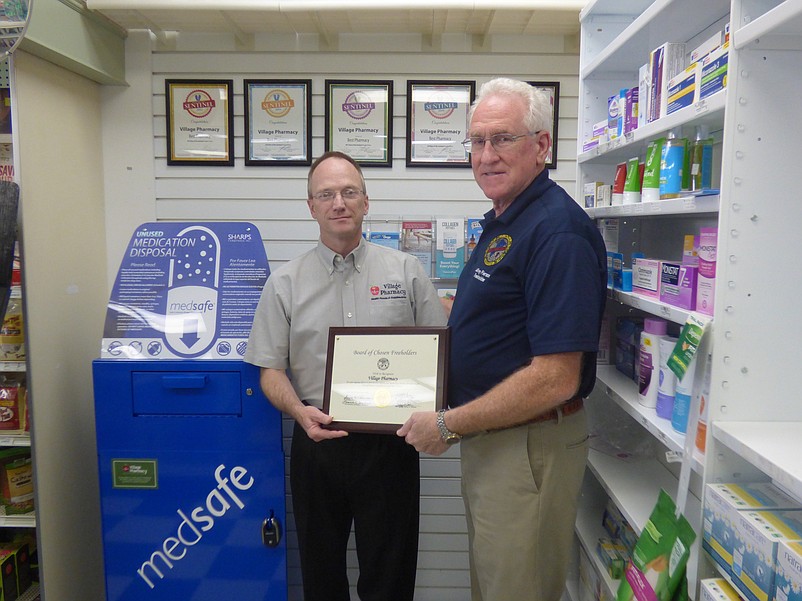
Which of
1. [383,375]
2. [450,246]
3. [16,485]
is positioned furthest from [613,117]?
[16,485]

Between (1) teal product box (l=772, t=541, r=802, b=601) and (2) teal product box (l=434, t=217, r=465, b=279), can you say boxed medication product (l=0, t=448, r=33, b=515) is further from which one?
(1) teal product box (l=772, t=541, r=802, b=601)

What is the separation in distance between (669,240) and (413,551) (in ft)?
5.46

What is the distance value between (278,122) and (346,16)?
25.7 inches

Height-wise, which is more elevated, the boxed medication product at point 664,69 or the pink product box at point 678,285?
the boxed medication product at point 664,69

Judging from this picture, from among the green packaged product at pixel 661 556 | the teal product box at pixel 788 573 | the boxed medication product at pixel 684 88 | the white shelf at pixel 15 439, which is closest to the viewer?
the teal product box at pixel 788 573

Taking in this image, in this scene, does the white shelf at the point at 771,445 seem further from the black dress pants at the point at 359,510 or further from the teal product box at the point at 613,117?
the black dress pants at the point at 359,510

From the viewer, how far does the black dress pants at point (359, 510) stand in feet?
7.41

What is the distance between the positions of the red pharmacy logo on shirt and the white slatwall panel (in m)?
0.11

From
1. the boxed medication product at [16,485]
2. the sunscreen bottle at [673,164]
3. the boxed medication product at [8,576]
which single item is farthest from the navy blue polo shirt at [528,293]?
the boxed medication product at [8,576]

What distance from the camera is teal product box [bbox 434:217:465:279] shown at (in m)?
3.02

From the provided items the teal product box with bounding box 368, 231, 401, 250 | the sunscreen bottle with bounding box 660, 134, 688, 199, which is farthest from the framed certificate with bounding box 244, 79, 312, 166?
the sunscreen bottle with bounding box 660, 134, 688, 199

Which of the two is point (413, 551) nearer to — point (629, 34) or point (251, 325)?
point (251, 325)

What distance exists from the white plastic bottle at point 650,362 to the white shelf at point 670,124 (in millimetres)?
599

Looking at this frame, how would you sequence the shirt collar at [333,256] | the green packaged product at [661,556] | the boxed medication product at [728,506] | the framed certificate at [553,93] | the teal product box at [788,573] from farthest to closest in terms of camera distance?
1. the framed certificate at [553,93]
2. the shirt collar at [333,256]
3. the green packaged product at [661,556]
4. the boxed medication product at [728,506]
5. the teal product box at [788,573]
